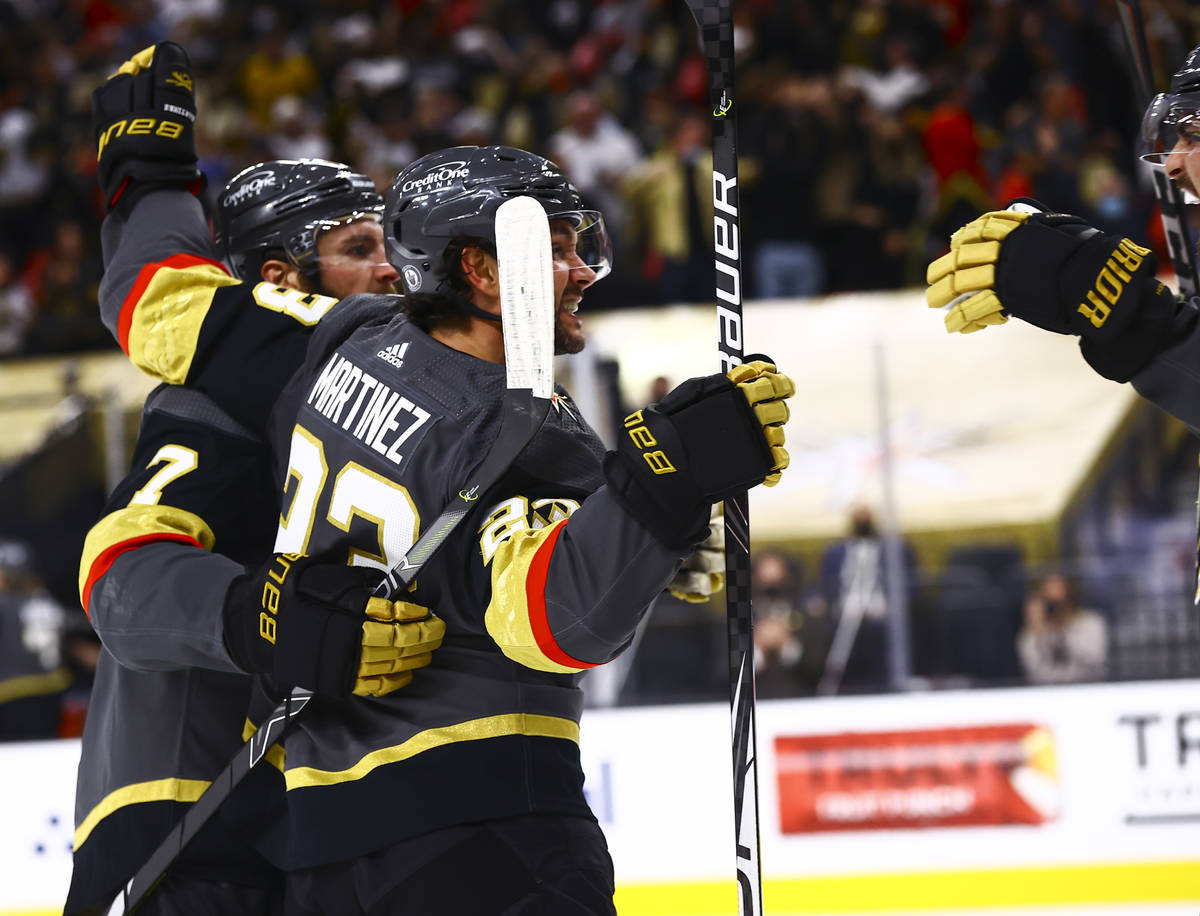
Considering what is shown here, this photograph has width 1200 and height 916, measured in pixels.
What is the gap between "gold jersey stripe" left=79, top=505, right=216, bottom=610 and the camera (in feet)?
7.43

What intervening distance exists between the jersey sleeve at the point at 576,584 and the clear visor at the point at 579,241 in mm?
448

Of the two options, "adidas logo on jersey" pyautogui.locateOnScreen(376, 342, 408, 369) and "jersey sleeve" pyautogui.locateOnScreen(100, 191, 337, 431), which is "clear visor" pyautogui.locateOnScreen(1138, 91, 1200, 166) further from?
"jersey sleeve" pyautogui.locateOnScreen(100, 191, 337, 431)

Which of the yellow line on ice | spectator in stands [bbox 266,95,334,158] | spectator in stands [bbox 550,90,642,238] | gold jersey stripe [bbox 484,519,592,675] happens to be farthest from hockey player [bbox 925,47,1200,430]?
spectator in stands [bbox 266,95,334,158]

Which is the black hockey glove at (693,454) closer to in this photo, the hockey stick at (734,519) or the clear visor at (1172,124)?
the hockey stick at (734,519)

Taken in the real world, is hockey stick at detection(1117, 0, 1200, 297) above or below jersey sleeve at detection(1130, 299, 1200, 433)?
above

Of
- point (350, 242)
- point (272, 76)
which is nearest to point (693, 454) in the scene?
point (350, 242)

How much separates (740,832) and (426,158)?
105 cm

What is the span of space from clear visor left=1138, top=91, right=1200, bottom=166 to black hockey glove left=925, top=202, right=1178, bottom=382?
24cm

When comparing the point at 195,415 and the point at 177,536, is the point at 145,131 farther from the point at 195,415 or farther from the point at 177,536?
the point at 177,536

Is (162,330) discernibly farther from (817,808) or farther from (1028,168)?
(1028,168)

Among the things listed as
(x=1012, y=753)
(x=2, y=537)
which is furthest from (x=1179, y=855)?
(x=2, y=537)

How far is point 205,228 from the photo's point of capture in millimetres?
2711

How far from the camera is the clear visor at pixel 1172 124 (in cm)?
226

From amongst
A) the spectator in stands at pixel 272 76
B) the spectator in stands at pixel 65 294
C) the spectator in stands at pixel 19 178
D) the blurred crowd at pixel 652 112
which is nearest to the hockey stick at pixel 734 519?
the blurred crowd at pixel 652 112
